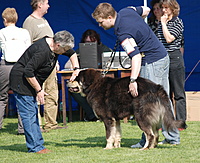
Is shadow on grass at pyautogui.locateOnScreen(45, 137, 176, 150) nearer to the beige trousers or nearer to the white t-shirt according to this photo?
the beige trousers

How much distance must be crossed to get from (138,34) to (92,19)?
15.0ft

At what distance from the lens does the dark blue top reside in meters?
4.75

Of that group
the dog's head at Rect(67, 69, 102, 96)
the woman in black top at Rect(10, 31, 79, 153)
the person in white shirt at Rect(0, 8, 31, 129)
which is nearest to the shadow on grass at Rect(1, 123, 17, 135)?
the person in white shirt at Rect(0, 8, 31, 129)

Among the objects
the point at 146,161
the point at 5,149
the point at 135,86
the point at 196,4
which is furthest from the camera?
the point at 196,4

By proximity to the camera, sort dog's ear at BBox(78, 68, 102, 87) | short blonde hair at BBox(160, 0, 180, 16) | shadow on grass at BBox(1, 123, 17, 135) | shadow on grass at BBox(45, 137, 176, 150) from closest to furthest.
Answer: dog's ear at BBox(78, 68, 102, 87) < shadow on grass at BBox(45, 137, 176, 150) < short blonde hair at BBox(160, 0, 180, 16) < shadow on grass at BBox(1, 123, 17, 135)

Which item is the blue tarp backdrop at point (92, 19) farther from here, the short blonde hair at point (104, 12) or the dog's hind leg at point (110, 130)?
the short blonde hair at point (104, 12)

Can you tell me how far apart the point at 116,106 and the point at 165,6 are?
190 cm

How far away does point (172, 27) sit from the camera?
6316 millimetres

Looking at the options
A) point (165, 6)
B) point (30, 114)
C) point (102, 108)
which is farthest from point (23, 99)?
point (165, 6)

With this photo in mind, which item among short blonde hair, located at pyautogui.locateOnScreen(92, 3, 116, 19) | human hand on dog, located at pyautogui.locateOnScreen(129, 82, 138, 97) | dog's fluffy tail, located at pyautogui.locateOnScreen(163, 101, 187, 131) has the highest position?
short blonde hair, located at pyautogui.locateOnScreen(92, 3, 116, 19)

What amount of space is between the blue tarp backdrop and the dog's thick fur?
12.3 feet

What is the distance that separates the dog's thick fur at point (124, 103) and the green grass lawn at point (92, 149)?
0.27 m

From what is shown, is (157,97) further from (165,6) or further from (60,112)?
(60,112)

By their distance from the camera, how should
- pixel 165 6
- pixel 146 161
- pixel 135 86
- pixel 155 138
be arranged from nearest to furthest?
pixel 146 161 → pixel 135 86 → pixel 155 138 → pixel 165 6
